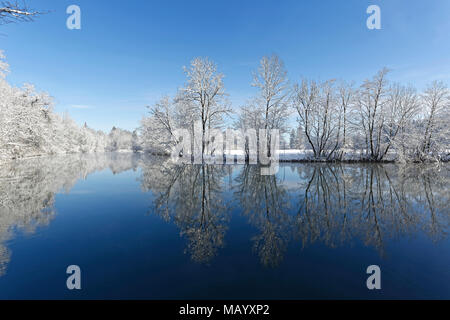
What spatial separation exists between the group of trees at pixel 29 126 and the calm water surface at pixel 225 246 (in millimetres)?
19931

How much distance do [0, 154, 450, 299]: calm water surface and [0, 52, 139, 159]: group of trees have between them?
19.9 metres

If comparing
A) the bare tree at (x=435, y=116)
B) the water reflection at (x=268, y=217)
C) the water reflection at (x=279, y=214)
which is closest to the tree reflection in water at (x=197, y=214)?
the water reflection at (x=279, y=214)

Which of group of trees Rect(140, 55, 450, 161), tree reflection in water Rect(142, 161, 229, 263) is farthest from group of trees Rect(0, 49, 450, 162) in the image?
tree reflection in water Rect(142, 161, 229, 263)

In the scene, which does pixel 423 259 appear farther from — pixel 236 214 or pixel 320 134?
pixel 320 134

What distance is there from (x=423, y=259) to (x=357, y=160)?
25296 mm

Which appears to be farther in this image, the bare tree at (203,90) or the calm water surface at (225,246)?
the bare tree at (203,90)

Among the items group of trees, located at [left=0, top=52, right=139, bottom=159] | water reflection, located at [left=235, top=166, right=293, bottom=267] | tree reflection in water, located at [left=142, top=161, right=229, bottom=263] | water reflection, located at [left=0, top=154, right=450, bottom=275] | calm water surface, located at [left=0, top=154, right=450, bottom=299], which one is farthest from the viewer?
group of trees, located at [left=0, top=52, right=139, bottom=159]

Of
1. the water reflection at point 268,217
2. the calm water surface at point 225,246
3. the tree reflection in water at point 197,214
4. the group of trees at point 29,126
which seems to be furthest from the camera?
the group of trees at point 29,126

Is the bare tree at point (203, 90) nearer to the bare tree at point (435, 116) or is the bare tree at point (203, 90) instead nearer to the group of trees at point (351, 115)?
the group of trees at point (351, 115)

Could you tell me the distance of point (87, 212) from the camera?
6520mm

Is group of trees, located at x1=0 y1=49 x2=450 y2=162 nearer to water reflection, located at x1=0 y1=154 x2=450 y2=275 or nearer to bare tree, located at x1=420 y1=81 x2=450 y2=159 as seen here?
bare tree, located at x1=420 y1=81 x2=450 y2=159

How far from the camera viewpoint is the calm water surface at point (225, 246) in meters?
2.80

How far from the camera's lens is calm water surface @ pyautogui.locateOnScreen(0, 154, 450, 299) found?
2803 mm
